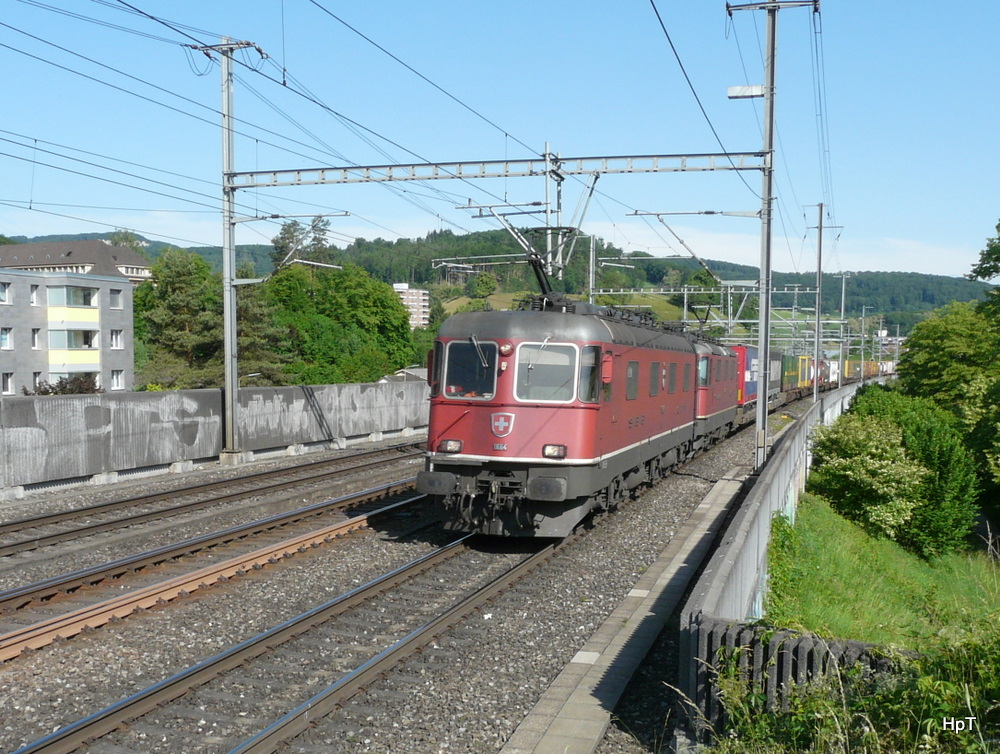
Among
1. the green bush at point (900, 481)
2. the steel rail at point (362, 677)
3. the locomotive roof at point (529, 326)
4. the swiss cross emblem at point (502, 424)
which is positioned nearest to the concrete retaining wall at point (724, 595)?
the steel rail at point (362, 677)

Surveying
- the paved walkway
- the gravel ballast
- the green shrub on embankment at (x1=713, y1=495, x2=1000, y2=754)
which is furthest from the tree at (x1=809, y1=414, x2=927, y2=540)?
the green shrub on embankment at (x1=713, y1=495, x2=1000, y2=754)

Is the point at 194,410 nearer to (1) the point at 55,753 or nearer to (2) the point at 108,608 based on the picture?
(2) the point at 108,608

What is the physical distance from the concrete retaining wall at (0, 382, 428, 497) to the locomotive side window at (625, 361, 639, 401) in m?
10.7

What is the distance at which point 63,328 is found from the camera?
171ft

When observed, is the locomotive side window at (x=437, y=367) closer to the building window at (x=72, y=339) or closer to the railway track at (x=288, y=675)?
the railway track at (x=288, y=675)

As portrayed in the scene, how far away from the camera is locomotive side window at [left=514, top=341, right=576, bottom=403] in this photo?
12.5 meters

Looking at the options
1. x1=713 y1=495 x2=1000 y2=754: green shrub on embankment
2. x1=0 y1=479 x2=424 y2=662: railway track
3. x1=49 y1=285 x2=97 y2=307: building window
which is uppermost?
x1=49 y1=285 x2=97 y2=307: building window

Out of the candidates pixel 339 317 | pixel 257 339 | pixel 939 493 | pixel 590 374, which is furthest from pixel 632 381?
pixel 339 317

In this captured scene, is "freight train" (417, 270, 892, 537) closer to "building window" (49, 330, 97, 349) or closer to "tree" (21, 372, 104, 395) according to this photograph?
"tree" (21, 372, 104, 395)

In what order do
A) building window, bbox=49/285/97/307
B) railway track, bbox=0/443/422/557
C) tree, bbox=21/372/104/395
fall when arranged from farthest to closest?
building window, bbox=49/285/97/307 < tree, bbox=21/372/104/395 < railway track, bbox=0/443/422/557

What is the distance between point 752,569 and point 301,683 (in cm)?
471

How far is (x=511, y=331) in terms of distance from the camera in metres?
12.7

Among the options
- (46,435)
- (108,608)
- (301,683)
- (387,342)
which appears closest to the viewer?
(301,683)

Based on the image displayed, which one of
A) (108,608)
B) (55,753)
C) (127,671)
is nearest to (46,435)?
(108,608)
